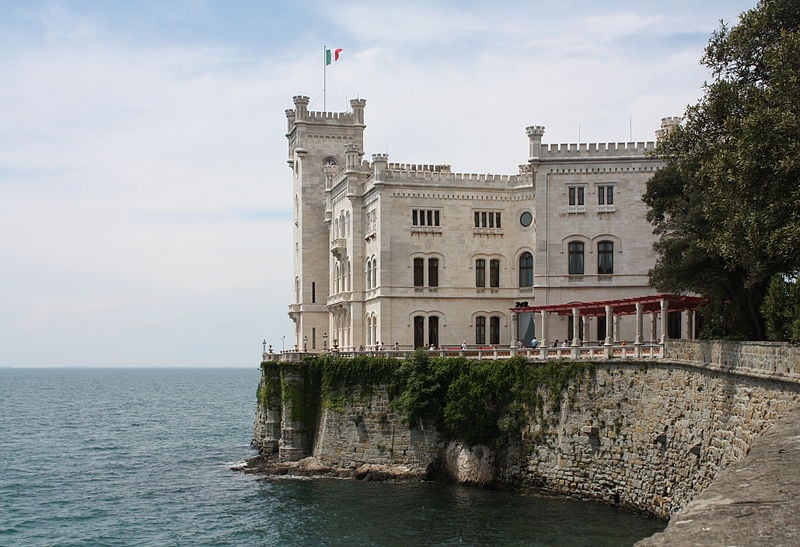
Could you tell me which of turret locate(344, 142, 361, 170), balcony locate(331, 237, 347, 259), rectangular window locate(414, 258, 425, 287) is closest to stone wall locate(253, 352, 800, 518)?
rectangular window locate(414, 258, 425, 287)

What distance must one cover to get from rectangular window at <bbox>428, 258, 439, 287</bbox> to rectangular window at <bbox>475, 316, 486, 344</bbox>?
11.3 ft

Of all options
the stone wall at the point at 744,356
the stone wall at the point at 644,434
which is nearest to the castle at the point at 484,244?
the stone wall at the point at 644,434

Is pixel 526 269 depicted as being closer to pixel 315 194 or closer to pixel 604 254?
pixel 604 254

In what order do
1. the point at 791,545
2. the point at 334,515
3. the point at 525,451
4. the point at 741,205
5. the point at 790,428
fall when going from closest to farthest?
the point at 791,545 < the point at 790,428 < the point at 741,205 < the point at 334,515 < the point at 525,451

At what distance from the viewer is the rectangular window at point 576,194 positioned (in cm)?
5769

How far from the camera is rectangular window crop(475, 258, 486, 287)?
62000 mm

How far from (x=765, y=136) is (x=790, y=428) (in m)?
11.2

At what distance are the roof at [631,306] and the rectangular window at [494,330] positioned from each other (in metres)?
5.17

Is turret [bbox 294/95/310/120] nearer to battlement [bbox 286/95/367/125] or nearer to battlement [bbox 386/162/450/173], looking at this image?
battlement [bbox 286/95/367/125]

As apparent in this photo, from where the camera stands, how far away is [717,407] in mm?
33188

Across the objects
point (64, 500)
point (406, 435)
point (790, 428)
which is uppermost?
point (790, 428)

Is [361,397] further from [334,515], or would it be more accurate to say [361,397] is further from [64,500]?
[64,500]

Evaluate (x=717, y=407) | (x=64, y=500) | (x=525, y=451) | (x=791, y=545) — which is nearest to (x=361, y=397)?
(x=525, y=451)

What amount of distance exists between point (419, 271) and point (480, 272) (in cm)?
384
